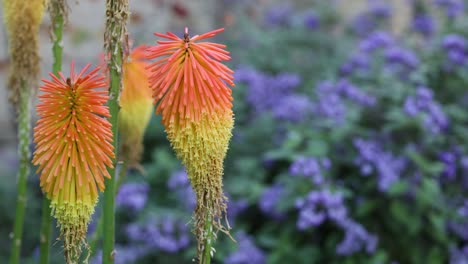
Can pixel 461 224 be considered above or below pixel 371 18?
below

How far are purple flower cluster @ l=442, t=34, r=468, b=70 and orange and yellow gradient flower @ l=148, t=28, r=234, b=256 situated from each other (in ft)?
12.9

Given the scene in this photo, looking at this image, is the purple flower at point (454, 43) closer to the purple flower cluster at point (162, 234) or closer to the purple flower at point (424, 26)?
the purple flower at point (424, 26)

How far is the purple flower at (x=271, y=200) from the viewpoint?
4.13 m

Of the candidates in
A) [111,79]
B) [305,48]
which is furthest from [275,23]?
[111,79]

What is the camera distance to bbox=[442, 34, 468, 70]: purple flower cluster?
4.69m

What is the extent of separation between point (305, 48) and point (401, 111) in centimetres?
249

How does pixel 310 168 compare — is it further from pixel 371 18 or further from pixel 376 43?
pixel 371 18

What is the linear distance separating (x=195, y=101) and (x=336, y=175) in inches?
134

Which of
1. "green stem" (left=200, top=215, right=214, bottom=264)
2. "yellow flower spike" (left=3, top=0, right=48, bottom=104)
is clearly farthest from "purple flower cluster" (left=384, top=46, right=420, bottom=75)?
"green stem" (left=200, top=215, right=214, bottom=264)

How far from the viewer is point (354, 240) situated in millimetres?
3893

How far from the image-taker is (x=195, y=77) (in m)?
1.09

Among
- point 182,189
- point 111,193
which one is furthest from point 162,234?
point 111,193

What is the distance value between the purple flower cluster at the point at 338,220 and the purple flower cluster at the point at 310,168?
10 cm

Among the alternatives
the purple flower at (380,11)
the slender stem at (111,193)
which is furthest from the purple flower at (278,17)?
the slender stem at (111,193)
